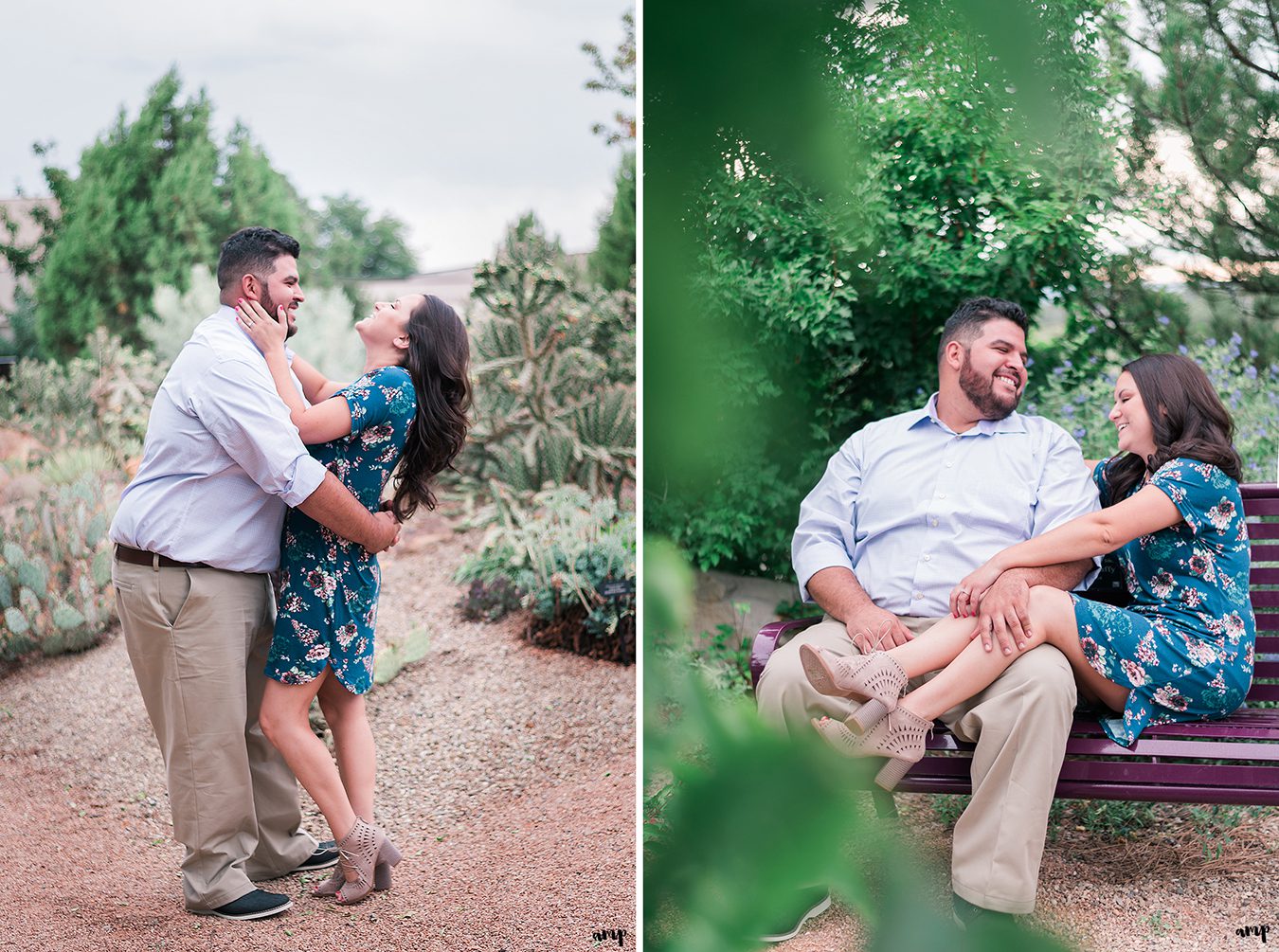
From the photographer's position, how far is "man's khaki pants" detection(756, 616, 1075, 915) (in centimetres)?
182

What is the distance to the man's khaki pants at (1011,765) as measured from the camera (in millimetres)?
1818

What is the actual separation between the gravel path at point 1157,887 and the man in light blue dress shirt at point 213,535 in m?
1.25

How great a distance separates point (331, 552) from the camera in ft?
6.76

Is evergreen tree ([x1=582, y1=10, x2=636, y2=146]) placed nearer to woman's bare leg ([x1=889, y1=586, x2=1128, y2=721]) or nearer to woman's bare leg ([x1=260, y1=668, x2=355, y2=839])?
woman's bare leg ([x1=889, y1=586, x2=1128, y2=721])

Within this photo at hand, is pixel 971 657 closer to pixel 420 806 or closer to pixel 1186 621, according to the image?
pixel 1186 621

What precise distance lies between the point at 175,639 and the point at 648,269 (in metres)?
1.46

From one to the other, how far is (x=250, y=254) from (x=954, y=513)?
59.7 inches

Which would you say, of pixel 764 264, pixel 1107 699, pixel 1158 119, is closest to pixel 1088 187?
pixel 1158 119

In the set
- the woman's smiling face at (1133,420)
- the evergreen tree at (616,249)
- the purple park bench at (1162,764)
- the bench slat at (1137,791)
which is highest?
the evergreen tree at (616,249)

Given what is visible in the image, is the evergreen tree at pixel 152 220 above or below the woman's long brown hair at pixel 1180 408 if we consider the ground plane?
above

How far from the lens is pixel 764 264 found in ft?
5.30

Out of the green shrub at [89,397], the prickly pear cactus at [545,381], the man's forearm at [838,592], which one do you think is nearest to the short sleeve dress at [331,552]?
the man's forearm at [838,592]

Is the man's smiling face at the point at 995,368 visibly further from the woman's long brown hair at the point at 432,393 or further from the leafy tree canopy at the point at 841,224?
the woman's long brown hair at the point at 432,393

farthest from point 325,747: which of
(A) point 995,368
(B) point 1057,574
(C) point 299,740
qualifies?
(A) point 995,368
